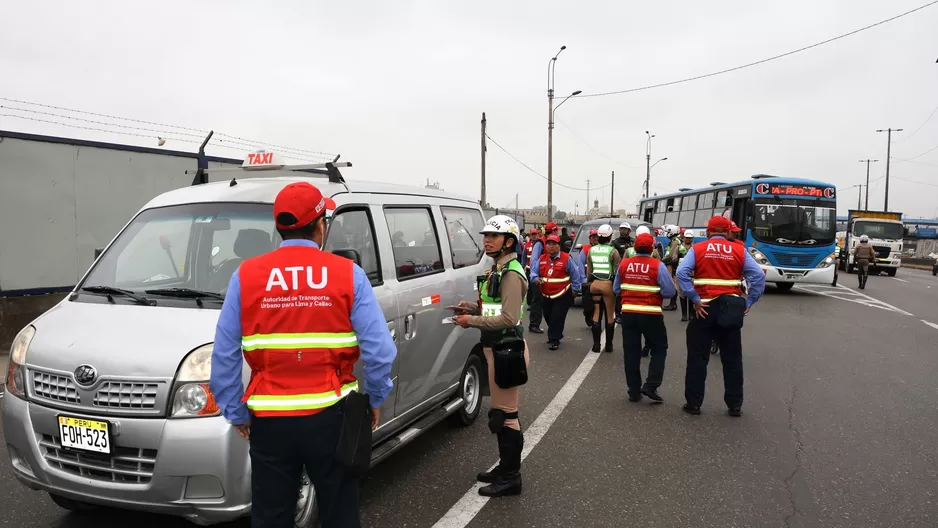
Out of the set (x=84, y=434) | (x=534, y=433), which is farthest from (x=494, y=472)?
(x=84, y=434)

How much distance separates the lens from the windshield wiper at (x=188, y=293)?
3289 millimetres

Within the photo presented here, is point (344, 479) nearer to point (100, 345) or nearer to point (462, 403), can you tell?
point (100, 345)

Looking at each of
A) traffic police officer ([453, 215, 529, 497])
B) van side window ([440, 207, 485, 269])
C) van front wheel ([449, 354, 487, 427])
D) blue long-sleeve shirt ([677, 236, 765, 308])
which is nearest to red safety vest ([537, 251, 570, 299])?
blue long-sleeve shirt ([677, 236, 765, 308])

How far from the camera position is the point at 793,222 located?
1714 cm

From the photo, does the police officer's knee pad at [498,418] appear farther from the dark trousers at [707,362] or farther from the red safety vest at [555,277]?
the red safety vest at [555,277]

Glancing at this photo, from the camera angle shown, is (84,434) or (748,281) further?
(748,281)

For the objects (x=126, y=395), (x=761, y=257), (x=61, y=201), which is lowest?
(x=761, y=257)

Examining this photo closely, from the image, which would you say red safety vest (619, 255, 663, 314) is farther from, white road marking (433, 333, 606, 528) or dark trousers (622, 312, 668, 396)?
white road marking (433, 333, 606, 528)

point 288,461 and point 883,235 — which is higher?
point 883,235

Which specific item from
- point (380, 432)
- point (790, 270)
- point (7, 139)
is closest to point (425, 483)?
point (380, 432)

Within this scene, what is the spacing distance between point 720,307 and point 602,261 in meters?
3.36

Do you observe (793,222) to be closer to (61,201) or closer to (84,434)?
(61,201)

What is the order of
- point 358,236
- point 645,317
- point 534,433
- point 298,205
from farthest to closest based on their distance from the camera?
1. point 645,317
2. point 534,433
3. point 358,236
4. point 298,205

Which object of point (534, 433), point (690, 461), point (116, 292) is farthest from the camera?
point (534, 433)
